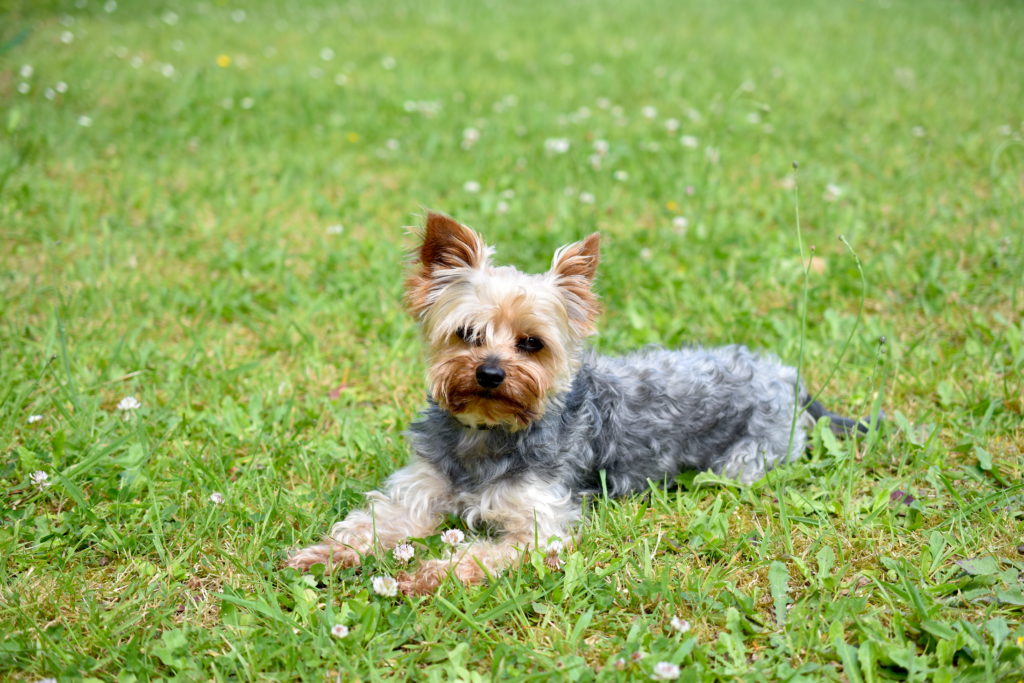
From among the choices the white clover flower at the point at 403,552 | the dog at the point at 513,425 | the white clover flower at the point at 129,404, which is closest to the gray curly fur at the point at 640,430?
the dog at the point at 513,425

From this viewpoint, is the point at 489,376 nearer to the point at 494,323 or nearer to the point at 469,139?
the point at 494,323

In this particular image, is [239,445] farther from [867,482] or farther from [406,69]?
[406,69]

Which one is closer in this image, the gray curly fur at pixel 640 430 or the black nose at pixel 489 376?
the black nose at pixel 489 376

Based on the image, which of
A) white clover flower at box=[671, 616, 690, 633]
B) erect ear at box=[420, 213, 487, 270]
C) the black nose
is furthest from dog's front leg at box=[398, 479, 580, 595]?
erect ear at box=[420, 213, 487, 270]

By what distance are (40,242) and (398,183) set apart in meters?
3.28

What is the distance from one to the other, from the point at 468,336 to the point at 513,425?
480 mm

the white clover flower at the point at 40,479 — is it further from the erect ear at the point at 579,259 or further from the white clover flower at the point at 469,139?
the white clover flower at the point at 469,139

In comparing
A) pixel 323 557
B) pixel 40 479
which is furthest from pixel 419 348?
pixel 40 479

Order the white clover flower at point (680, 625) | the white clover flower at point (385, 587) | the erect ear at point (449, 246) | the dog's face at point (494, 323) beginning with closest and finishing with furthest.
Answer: the white clover flower at point (680, 625) < the white clover flower at point (385, 587) < the dog's face at point (494, 323) < the erect ear at point (449, 246)

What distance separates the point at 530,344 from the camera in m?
3.93

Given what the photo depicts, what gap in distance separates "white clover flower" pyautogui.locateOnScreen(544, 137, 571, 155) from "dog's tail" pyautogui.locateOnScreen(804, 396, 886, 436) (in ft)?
14.7

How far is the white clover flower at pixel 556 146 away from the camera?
8500 mm

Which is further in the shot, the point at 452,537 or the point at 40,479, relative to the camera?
the point at 40,479

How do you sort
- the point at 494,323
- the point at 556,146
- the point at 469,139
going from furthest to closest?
the point at 469,139, the point at 556,146, the point at 494,323
